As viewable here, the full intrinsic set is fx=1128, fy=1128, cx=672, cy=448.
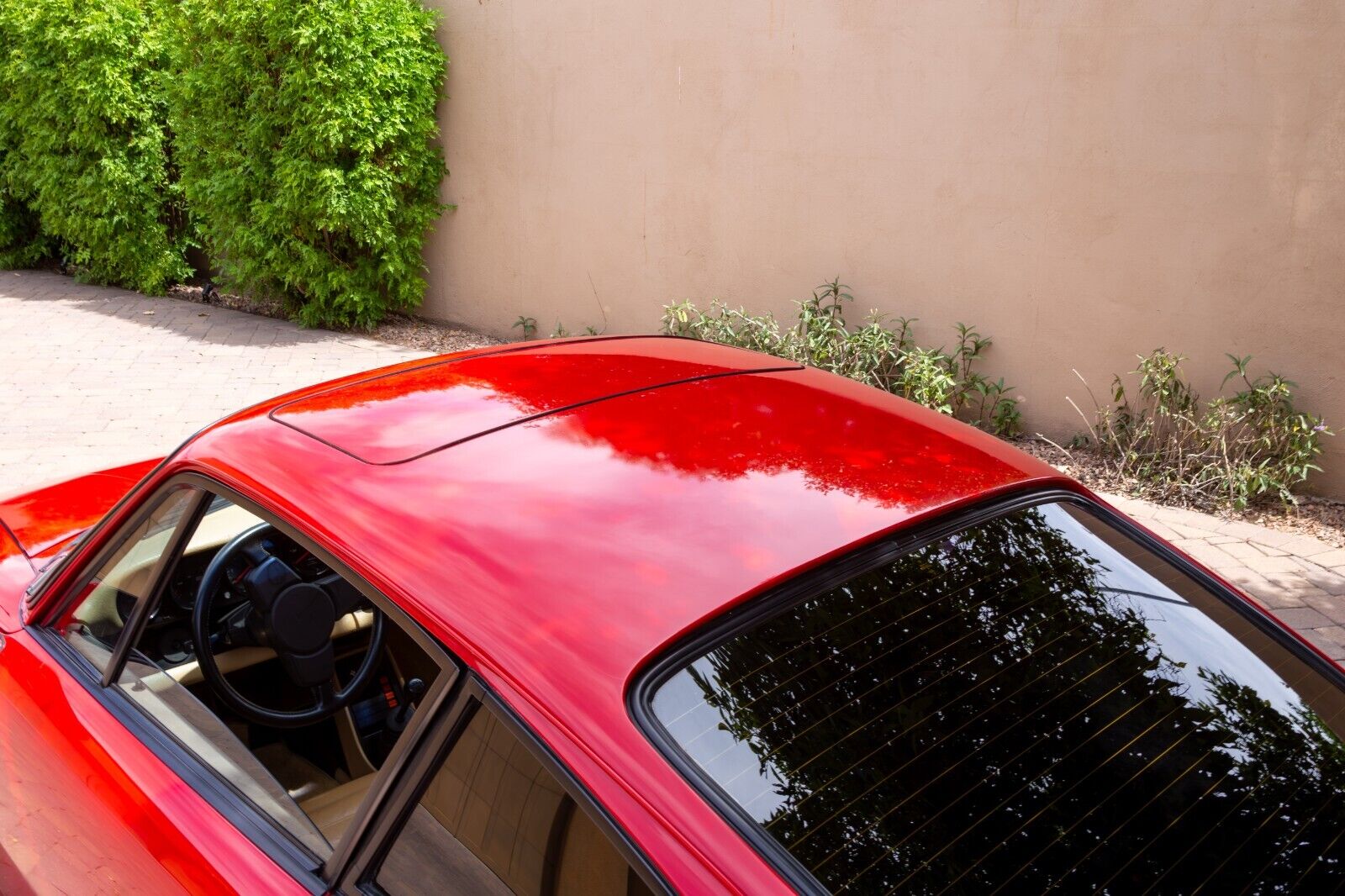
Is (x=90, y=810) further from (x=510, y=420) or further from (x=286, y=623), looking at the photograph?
(x=510, y=420)

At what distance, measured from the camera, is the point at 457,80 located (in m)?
9.73

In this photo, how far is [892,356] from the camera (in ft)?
23.4

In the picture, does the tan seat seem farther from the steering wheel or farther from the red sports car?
the steering wheel

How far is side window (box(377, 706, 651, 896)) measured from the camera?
58.8 inches

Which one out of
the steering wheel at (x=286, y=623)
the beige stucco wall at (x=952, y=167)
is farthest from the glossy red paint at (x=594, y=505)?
the beige stucco wall at (x=952, y=167)

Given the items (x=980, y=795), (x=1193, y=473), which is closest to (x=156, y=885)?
(x=980, y=795)

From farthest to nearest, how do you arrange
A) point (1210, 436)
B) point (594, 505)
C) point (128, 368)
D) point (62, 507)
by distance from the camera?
point (128, 368) → point (1210, 436) → point (62, 507) → point (594, 505)

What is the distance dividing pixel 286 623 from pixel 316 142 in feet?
24.6

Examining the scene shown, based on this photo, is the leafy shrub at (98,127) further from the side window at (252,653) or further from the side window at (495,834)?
the side window at (495,834)

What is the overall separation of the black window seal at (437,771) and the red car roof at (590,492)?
0.09ft

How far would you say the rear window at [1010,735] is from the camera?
1515 mm

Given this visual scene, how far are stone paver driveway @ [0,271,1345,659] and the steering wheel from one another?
1.85 m

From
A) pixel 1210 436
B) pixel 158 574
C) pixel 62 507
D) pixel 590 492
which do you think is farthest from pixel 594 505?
pixel 1210 436

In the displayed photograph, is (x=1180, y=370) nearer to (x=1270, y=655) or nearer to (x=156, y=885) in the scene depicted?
(x=1270, y=655)
